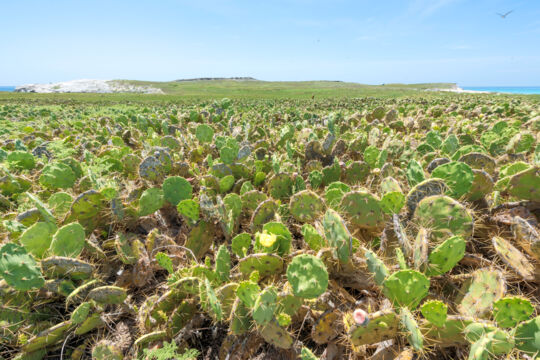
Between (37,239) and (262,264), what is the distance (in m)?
1.34

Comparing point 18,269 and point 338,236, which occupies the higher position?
point 338,236

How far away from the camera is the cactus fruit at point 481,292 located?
1.14 metres

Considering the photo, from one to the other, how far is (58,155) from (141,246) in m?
2.09

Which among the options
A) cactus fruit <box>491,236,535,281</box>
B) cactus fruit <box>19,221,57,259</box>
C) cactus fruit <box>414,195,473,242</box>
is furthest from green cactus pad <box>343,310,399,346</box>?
cactus fruit <box>19,221,57,259</box>

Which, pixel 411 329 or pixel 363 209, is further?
pixel 363 209

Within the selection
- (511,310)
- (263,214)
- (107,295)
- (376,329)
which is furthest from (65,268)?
(511,310)

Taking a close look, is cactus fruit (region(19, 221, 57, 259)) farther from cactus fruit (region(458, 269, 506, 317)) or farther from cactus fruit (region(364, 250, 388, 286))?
cactus fruit (region(458, 269, 506, 317))

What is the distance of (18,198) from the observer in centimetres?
216

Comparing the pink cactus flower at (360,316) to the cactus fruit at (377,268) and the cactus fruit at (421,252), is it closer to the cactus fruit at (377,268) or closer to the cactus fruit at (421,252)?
the cactus fruit at (377,268)

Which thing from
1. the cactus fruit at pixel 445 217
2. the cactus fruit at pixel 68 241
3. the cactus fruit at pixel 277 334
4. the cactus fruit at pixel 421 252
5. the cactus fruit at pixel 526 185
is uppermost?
the cactus fruit at pixel 526 185

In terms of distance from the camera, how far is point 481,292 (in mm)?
1196

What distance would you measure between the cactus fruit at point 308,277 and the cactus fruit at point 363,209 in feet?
2.01

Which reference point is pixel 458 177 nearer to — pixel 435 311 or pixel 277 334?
pixel 435 311

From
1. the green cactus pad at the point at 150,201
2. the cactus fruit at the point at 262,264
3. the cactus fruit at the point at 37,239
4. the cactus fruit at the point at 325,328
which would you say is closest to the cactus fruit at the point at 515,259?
the cactus fruit at the point at 325,328
